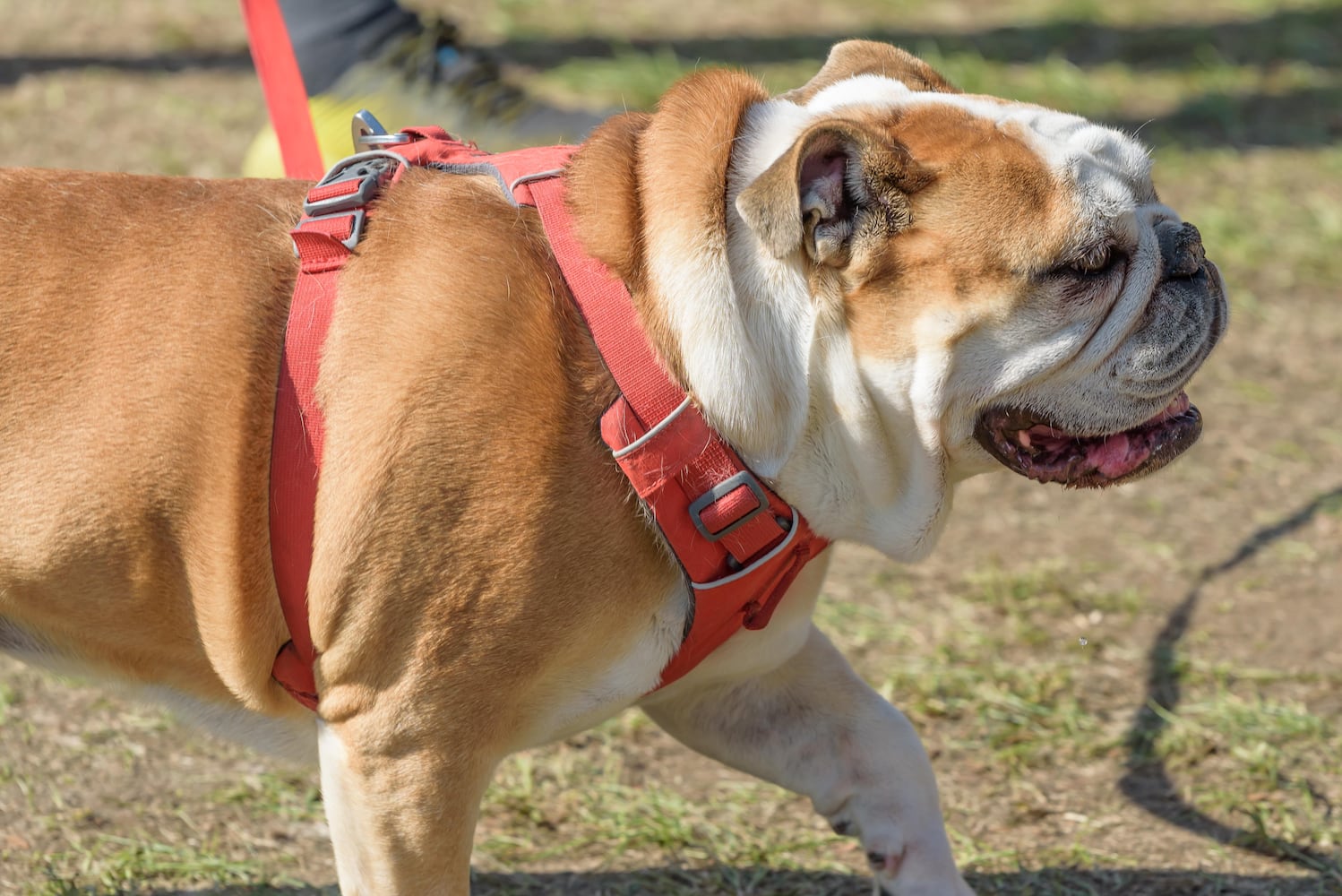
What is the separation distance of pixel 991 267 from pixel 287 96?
6.22 ft

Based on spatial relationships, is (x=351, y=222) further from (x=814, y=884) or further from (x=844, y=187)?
(x=814, y=884)

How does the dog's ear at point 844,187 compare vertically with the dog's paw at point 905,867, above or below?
above

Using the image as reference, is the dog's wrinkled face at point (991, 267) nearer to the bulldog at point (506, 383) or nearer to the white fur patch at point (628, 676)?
the bulldog at point (506, 383)

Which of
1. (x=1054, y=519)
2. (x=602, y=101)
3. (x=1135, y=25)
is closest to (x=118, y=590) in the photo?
(x=1054, y=519)

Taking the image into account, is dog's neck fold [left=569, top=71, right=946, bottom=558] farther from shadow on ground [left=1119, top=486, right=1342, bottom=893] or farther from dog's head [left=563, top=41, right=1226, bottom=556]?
shadow on ground [left=1119, top=486, right=1342, bottom=893]

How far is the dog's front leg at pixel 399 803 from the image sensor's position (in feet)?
8.20

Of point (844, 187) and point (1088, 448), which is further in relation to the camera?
point (1088, 448)

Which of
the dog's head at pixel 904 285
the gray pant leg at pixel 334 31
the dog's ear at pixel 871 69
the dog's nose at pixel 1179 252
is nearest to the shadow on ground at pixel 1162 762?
the dog's head at pixel 904 285

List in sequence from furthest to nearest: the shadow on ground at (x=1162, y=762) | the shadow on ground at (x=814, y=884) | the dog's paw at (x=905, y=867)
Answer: the shadow on ground at (x=1162, y=762)
the shadow on ground at (x=814, y=884)
the dog's paw at (x=905, y=867)

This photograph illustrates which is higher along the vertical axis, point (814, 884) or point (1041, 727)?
point (814, 884)

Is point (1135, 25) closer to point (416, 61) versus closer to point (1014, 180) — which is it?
point (416, 61)

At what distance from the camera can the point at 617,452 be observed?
2482 mm

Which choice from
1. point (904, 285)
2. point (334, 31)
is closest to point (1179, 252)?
point (904, 285)

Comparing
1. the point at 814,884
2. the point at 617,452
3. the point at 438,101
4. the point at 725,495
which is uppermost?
the point at 617,452
